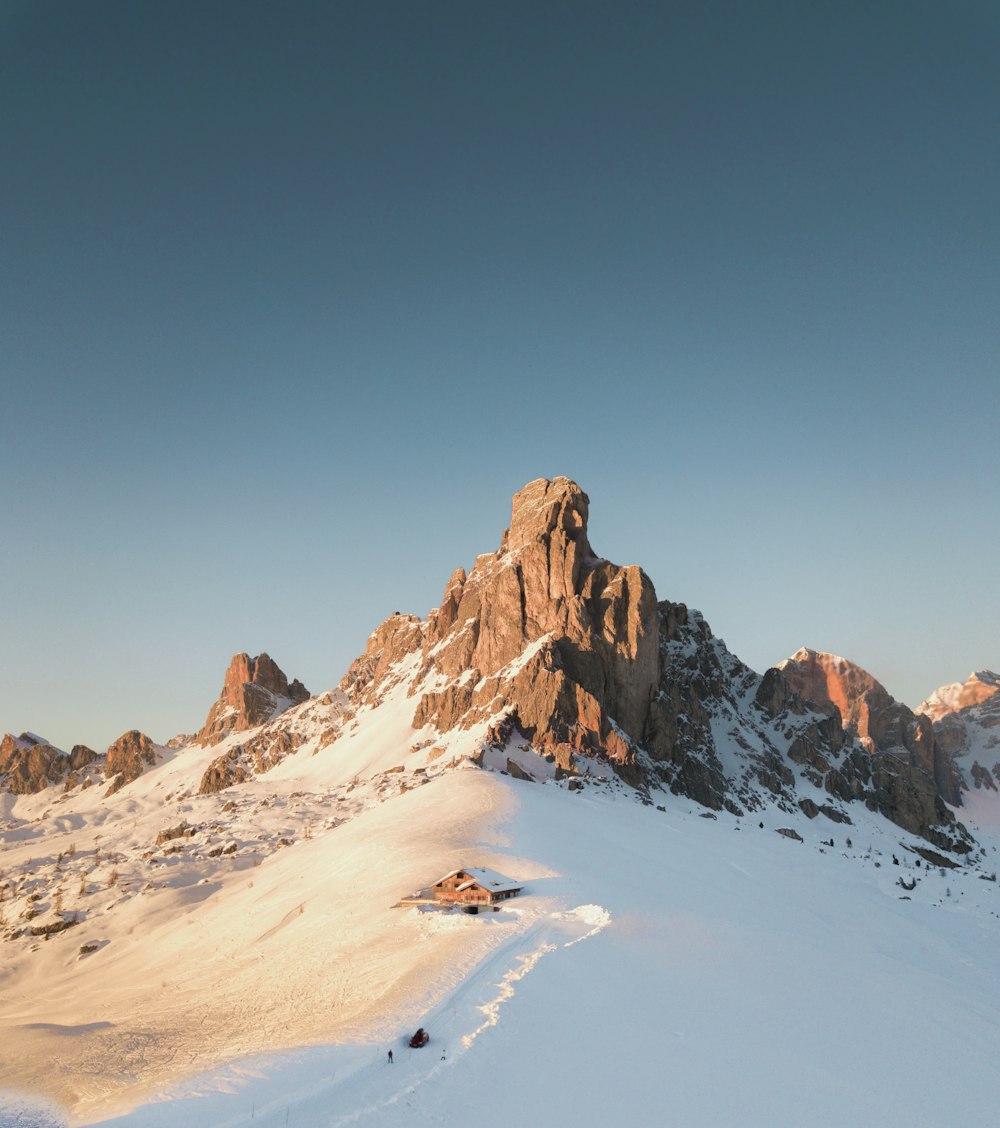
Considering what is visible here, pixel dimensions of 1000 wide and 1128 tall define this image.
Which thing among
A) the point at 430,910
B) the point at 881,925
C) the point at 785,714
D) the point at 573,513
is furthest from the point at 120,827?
the point at 785,714

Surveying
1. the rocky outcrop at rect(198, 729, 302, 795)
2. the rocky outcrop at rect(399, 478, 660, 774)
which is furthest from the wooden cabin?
the rocky outcrop at rect(198, 729, 302, 795)

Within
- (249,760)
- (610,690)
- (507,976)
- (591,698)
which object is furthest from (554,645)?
(507,976)

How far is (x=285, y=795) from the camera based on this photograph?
111125 millimetres

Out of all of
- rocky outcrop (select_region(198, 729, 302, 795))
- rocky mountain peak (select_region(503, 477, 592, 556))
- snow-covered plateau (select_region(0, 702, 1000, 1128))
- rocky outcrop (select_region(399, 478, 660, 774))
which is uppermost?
rocky mountain peak (select_region(503, 477, 592, 556))

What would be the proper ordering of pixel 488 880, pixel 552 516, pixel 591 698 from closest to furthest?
pixel 488 880
pixel 591 698
pixel 552 516

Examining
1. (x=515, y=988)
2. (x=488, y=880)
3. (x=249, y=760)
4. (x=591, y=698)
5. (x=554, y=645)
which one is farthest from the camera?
(x=249, y=760)

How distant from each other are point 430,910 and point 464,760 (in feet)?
180

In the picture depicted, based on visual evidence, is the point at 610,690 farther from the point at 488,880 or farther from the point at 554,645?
the point at 488,880

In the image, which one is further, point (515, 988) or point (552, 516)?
point (552, 516)

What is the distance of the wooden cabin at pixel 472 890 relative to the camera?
37.2m

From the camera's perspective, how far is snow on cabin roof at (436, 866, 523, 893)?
1487 inches

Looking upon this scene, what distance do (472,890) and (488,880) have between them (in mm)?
1678

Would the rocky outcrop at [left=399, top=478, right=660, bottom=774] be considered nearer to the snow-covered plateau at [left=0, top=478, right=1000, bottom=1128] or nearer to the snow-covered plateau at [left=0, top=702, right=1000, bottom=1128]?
the snow-covered plateau at [left=0, top=478, right=1000, bottom=1128]

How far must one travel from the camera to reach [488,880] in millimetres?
39094
